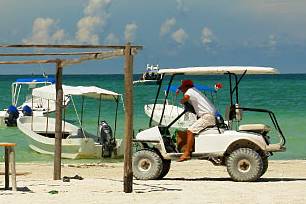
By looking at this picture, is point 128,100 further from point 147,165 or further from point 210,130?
point 147,165

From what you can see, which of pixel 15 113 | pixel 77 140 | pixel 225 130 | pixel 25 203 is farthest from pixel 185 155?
pixel 15 113

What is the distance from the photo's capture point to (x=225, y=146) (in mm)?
13148

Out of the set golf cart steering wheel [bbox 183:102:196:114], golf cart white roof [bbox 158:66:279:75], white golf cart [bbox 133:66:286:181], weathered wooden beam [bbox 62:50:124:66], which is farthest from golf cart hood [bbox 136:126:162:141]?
weathered wooden beam [bbox 62:50:124:66]

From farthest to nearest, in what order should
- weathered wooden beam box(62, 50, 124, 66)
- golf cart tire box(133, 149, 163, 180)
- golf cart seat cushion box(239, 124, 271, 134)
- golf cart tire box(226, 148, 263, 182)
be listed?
golf cart tire box(133, 149, 163, 180)
golf cart seat cushion box(239, 124, 271, 134)
golf cart tire box(226, 148, 263, 182)
weathered wooden beam box(62, 50, 124, 66)

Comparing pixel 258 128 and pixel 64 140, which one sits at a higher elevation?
pixel 258 128

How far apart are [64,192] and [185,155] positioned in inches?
99.5

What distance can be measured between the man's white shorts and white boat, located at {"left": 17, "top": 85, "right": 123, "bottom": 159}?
27.5 feet

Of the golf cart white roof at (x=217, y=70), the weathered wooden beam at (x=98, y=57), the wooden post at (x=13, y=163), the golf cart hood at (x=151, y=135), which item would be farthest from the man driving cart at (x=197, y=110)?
the wooden post at (x=13, y=163)

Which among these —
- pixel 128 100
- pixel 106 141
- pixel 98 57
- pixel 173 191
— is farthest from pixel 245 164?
pixel 106 141

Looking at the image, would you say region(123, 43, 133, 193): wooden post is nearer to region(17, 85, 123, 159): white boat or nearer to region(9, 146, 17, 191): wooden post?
region(9, 146, 17, 191): wooden post

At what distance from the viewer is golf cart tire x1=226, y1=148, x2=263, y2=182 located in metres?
13.0

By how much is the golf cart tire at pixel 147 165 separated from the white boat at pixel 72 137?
304 inches

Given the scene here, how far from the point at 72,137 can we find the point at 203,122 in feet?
33.1

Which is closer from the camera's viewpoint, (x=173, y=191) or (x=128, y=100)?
(x=128, y=100)
